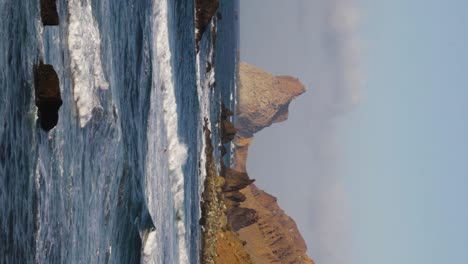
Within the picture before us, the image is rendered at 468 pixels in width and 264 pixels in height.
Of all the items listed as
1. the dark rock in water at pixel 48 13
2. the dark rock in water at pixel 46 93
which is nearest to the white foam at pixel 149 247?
the dark rock in water at pixel 46 93

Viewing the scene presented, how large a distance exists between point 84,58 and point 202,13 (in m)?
28.3

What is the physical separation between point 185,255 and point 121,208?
11.8 m

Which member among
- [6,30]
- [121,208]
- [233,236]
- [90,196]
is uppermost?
[6,30]

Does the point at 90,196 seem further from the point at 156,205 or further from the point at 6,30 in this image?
the point at 156,205

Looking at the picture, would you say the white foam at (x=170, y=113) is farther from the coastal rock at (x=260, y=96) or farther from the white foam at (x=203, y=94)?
the coastal rock at (x=260, y=96)

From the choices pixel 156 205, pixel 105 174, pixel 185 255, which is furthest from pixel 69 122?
pixel 185 255

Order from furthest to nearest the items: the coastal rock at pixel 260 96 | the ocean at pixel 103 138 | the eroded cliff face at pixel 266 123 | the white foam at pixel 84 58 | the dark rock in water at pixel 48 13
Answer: the coastal rock at pixel 260 96, the eroded cliff face at pixel 266 123, the white foam at pixel 84 58, the dark rock in water at pixel 48 13, the ocean at pixel 103 138

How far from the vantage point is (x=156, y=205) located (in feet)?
90.0

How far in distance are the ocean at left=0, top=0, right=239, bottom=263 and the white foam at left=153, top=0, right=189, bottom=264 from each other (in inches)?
2.3

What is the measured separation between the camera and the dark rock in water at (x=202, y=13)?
43812 mm

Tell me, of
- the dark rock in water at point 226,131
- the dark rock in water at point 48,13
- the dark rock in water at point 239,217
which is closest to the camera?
the dark rock in water at point 48,13

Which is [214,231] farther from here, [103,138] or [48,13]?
[48,13]

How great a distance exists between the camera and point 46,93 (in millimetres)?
13391

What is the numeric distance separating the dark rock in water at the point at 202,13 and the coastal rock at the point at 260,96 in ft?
255
